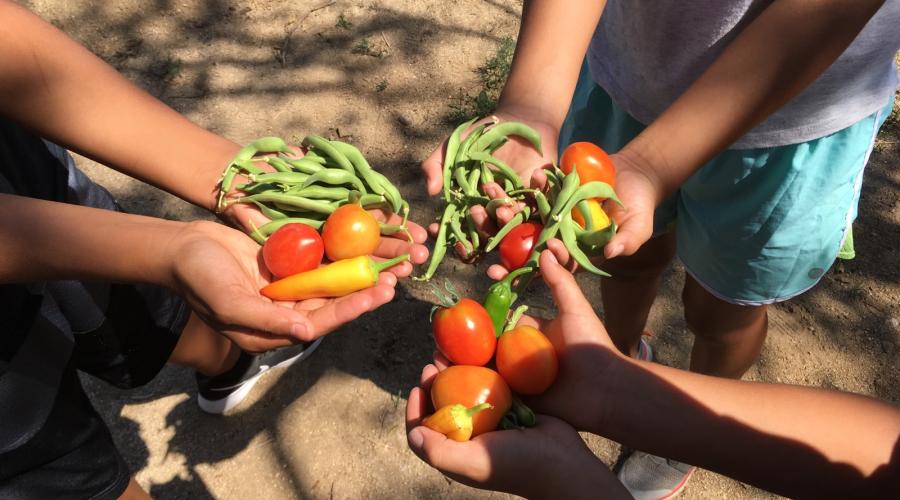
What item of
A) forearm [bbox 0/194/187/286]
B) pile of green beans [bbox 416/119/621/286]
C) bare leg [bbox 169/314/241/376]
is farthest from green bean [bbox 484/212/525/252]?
bare leg [bbox 169/314/241/376]

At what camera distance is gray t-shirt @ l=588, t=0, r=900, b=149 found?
2125 mm

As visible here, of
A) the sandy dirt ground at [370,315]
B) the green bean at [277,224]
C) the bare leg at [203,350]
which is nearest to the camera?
the green bean at [277,224]

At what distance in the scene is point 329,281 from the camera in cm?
237

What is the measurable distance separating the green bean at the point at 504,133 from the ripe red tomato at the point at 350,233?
1.81 ft

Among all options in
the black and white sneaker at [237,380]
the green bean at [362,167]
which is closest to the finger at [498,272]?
the green bean at [362,167]

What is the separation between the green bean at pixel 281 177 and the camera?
254cm

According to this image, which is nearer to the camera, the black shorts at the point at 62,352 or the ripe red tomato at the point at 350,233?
the black shorts at the point at 62,352

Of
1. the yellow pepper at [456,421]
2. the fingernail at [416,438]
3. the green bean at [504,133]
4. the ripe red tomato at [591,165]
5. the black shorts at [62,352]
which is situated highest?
the ripe red tomato at [591,165]

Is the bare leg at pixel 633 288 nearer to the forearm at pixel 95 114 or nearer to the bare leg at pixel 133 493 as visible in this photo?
the forearm at pixel 95 114

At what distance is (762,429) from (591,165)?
3.45 feet

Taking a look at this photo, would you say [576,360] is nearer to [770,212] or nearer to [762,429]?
[762,429]

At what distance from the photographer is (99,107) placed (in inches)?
95.7

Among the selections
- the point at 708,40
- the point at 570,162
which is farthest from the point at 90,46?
the point at 708,40

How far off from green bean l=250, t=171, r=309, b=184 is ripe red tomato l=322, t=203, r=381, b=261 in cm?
24
